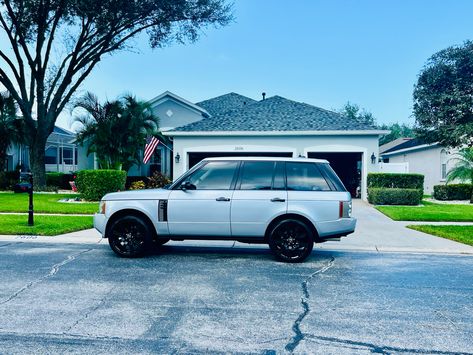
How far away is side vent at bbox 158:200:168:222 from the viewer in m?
7.68

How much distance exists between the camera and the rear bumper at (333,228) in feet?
24.2

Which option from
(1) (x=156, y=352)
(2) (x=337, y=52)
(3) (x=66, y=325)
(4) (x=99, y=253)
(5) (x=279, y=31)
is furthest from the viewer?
(2) (x=337, y=52)

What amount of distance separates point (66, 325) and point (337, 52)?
30.7 m

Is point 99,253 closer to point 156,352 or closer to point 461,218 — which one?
point 156,352

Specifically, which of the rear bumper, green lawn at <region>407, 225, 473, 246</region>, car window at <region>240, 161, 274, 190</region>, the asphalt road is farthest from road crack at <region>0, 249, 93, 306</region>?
green lawn at <region>407, 225, 473, 246</region>

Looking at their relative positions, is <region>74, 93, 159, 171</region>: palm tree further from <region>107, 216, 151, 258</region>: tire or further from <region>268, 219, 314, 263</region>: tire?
<region>268, 219, 314, 263</region>: tire

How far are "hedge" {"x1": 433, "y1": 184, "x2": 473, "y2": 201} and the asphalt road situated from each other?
1630cm

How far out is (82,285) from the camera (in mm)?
5914

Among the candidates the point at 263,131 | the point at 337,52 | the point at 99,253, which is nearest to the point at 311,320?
the point at 99,253

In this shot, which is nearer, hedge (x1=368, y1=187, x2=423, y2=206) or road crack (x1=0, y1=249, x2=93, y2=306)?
road crack (x1=0, y1=249, x2=93, y2=306)

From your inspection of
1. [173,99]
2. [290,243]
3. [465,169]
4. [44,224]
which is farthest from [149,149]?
[465,169]

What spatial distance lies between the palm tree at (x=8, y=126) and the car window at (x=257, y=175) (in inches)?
928

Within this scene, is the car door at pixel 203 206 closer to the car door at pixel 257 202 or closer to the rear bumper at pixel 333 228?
the car door at pixel 257 202

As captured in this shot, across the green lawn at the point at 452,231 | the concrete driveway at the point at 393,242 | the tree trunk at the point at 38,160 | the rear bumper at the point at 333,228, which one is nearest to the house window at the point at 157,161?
the tree trunk at the point at 38,160
